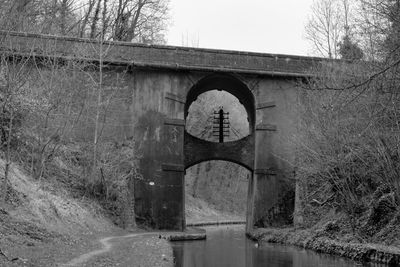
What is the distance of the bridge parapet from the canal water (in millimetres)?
8465

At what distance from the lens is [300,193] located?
2475 cm

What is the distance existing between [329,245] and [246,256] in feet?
9.71

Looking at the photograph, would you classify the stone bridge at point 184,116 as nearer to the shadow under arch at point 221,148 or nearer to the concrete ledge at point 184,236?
the shadow under arch at point 221,148

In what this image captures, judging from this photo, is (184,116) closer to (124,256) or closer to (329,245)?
(329,245)

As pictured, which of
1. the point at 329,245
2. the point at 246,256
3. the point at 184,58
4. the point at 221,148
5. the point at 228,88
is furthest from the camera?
the point at 228,88

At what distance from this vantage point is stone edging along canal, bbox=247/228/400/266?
14.6 metres

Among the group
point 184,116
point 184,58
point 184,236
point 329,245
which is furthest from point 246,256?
point 184,58

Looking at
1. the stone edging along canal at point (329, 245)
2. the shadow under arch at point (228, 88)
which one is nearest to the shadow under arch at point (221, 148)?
the shadow under arch at point (228, 88)

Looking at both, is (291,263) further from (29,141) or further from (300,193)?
(29,141)

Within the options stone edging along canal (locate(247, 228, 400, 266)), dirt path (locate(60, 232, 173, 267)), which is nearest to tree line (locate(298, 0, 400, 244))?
stone edging along canal (locate(247, 228, 400, 266))

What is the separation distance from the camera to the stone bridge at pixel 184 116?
24.5 metres

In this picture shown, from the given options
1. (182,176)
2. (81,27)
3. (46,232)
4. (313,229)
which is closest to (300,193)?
(313,229)

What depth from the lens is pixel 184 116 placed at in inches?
1013

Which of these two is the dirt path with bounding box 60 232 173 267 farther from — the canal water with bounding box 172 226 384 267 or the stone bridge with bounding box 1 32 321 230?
the stone bridge with bounding box 1 32 321 230
